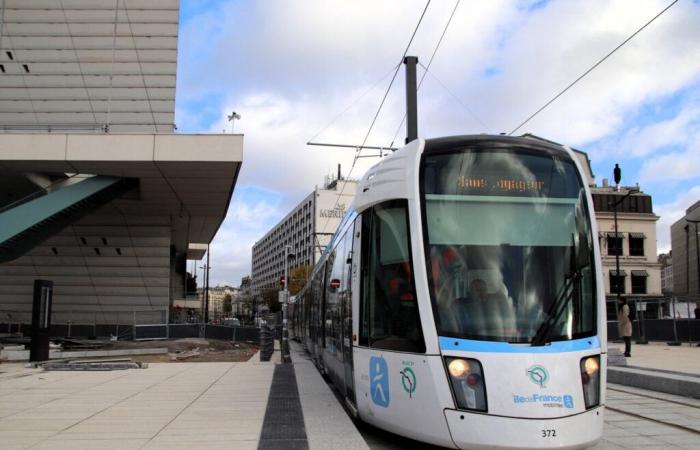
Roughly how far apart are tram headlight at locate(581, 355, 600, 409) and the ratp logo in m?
1.93

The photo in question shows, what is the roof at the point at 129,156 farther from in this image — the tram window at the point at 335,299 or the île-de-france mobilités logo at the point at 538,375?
the île-de-france mobilités logo at the point at 538,375

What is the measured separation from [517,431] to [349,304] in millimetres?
2995

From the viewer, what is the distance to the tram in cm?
550

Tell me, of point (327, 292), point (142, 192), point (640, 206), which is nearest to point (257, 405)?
point (327, 292)

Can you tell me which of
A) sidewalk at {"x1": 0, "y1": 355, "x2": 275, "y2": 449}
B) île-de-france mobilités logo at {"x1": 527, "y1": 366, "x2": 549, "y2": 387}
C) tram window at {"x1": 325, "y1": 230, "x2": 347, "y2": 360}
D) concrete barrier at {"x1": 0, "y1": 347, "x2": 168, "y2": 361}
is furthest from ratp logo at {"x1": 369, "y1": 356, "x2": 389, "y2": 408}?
concrete barrier at {"x1": 0, "y1": 347, "x2": 168, "y2": 361}

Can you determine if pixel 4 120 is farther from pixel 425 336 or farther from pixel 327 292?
pixel 425 336

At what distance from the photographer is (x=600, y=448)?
6840 millimetres

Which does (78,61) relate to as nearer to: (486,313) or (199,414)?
(199,414)

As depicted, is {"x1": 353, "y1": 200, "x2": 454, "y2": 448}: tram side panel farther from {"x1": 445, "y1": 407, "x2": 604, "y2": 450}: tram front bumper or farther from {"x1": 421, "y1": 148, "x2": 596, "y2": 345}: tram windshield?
{"x1": 421, "y1": 148, "x2": 596, "y2": 345}: tram windshield

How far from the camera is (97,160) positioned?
26.9m

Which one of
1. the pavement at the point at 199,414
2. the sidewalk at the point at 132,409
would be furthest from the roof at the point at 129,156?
the pavement at the point at 199,414

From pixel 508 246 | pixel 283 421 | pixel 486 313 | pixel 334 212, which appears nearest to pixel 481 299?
pixel 486 313

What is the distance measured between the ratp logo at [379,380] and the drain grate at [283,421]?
889mm

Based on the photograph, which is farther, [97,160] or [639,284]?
[639,284]
